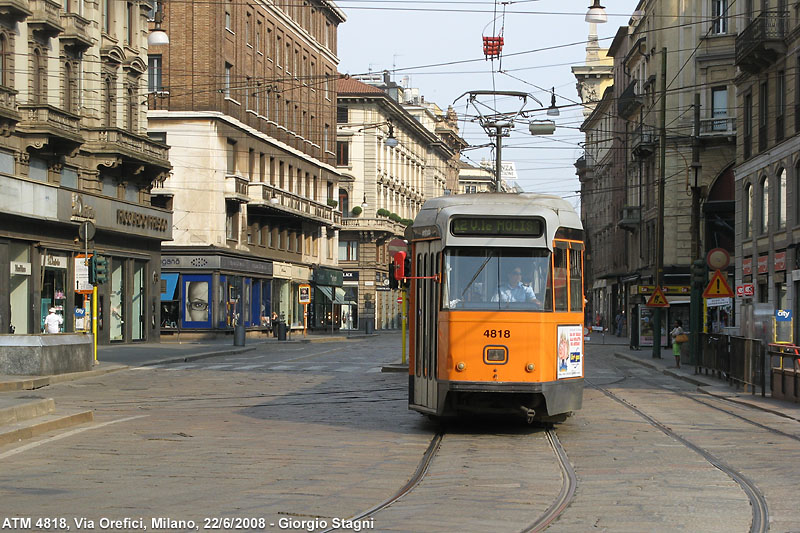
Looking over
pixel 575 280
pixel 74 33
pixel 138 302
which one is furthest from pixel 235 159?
pixel 575 280

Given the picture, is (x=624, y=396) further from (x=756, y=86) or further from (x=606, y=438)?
(x=756, y=86)

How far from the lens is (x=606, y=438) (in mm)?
14836

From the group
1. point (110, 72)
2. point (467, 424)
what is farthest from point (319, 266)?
point (467, 424)

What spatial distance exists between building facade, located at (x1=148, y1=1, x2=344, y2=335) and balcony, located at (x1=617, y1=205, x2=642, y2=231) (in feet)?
63.5

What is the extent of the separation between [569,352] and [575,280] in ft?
3.10

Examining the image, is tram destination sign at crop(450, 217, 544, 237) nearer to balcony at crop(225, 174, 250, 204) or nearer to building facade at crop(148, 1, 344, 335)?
building facade at crop(148, 1, 344, 335)

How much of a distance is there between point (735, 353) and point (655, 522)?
55.8 feet

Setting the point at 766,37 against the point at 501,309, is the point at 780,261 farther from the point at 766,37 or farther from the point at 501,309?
the point at 501,309

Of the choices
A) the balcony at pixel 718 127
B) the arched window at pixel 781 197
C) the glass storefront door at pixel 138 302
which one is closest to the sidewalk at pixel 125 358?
the glass storefront door at pixel 138 302

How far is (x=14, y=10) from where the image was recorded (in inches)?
1426

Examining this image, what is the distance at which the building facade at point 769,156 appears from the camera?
3659 cm

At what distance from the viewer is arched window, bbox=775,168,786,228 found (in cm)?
3803

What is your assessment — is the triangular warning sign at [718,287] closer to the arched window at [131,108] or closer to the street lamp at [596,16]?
the street lamp at [596,16]

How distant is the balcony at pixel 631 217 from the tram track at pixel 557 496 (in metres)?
59.2
